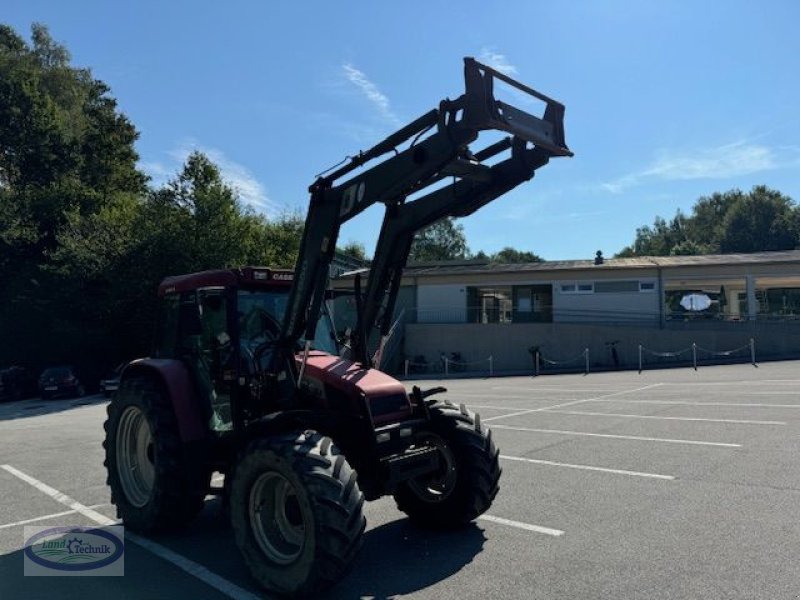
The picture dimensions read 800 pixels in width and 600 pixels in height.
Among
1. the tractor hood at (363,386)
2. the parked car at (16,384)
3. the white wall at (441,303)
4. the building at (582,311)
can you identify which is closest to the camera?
the tractor hood at (363,386)

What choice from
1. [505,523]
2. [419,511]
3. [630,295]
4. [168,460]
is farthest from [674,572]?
[630,295]

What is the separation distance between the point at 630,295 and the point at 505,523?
88.8 feet

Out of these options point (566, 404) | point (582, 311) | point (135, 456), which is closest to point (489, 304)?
point (582, 311)

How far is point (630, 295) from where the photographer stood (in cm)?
3080

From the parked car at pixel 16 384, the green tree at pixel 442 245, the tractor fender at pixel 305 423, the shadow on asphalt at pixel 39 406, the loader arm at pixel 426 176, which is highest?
the green tree at pixel 442 245

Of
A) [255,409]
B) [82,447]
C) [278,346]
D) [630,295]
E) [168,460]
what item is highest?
[630,295]

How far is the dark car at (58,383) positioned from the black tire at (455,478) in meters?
27.4

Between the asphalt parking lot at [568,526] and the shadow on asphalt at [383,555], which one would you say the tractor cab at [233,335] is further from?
the asphalt parking lot at [568,526]

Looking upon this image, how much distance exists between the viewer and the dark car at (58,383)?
92.9 feet

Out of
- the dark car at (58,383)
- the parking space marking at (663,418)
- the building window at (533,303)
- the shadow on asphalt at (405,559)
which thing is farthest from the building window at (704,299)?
the dark car at (58,383)

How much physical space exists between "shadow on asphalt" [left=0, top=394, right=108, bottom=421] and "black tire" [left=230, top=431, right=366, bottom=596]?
1978cm

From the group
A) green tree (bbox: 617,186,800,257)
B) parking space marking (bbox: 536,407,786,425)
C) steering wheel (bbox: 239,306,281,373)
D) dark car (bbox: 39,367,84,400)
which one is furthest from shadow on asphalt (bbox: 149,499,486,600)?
green tree (bbox: 617,186,800,257)

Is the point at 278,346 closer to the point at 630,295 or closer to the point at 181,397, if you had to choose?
the point at 181,397

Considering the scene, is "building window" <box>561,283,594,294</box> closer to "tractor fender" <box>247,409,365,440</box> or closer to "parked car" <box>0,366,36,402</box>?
"parked car" <box>0,366,36,402</box>
